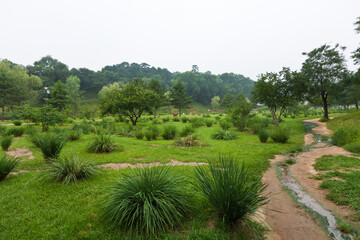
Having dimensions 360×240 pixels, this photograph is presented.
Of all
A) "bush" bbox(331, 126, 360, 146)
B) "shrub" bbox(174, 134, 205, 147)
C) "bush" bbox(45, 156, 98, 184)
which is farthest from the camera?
"shrub" bbox(174, 134, 205, 147)

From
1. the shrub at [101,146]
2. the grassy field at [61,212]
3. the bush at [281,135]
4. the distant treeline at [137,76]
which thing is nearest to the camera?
the grassy field at [61,212]

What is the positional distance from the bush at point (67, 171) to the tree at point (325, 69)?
90.1 feet

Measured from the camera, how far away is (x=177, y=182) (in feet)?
11.2

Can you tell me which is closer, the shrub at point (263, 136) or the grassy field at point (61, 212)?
the grassy field at point (61, 212)

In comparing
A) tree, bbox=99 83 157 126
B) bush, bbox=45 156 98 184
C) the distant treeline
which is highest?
the distant treeline

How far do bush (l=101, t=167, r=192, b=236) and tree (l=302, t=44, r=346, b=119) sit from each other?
87.5 feet

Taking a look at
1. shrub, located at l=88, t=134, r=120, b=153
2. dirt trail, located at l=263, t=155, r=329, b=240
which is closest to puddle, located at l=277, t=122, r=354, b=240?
dirt trail, located at l=263, t=155, r=329, b=240

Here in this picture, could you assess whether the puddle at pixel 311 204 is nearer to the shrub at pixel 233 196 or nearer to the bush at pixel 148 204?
the shrub at pixel 233 196

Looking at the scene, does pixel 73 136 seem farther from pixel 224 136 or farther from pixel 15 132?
pixel 224 136

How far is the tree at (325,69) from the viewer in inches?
907

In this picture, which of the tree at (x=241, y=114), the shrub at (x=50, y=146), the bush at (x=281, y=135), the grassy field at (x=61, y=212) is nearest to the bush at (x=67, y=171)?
the grassy field at (x=61, y=212)

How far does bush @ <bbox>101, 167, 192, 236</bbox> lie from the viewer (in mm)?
2701

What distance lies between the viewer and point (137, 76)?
11075cm

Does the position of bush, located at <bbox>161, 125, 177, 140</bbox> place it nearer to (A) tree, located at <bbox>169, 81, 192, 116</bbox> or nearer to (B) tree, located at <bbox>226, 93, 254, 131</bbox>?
(B) tree, located at <bbox>226, 93, 254, 131</bbox>
